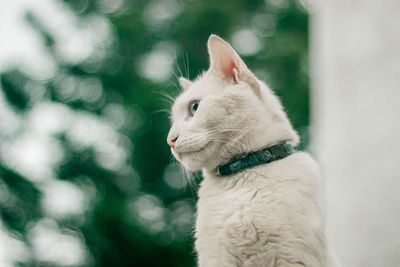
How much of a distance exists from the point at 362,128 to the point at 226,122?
120 centimetres

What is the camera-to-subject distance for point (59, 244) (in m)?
1.92

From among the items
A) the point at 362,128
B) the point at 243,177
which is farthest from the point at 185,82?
the point at 362,128

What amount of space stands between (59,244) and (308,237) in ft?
4.77

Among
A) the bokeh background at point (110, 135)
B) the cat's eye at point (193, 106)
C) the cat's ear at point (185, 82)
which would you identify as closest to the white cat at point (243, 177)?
the cat's eye at point (193, 106)

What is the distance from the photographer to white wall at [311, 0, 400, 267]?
180 cm

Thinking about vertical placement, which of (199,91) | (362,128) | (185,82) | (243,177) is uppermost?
(362,128)

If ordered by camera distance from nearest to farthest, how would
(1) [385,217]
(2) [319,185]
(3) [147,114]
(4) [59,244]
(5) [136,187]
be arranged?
(2) [319,185] < (1) [385,217] < (4) [59,244] < (3) [147,114] < (5) [136,187]

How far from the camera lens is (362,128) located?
195 cm

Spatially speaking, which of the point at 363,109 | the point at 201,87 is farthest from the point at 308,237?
the point at 363,109

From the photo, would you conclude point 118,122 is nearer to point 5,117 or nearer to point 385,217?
point 5,117

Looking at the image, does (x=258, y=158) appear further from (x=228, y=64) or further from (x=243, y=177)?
(x=228, y=64)

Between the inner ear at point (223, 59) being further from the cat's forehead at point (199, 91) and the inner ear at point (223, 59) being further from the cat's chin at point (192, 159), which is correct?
the cat's chin at point (192, 159)

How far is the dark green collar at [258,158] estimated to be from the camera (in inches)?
40.2

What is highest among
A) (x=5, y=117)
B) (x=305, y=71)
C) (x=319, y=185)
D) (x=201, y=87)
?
(x=305, y=71)
